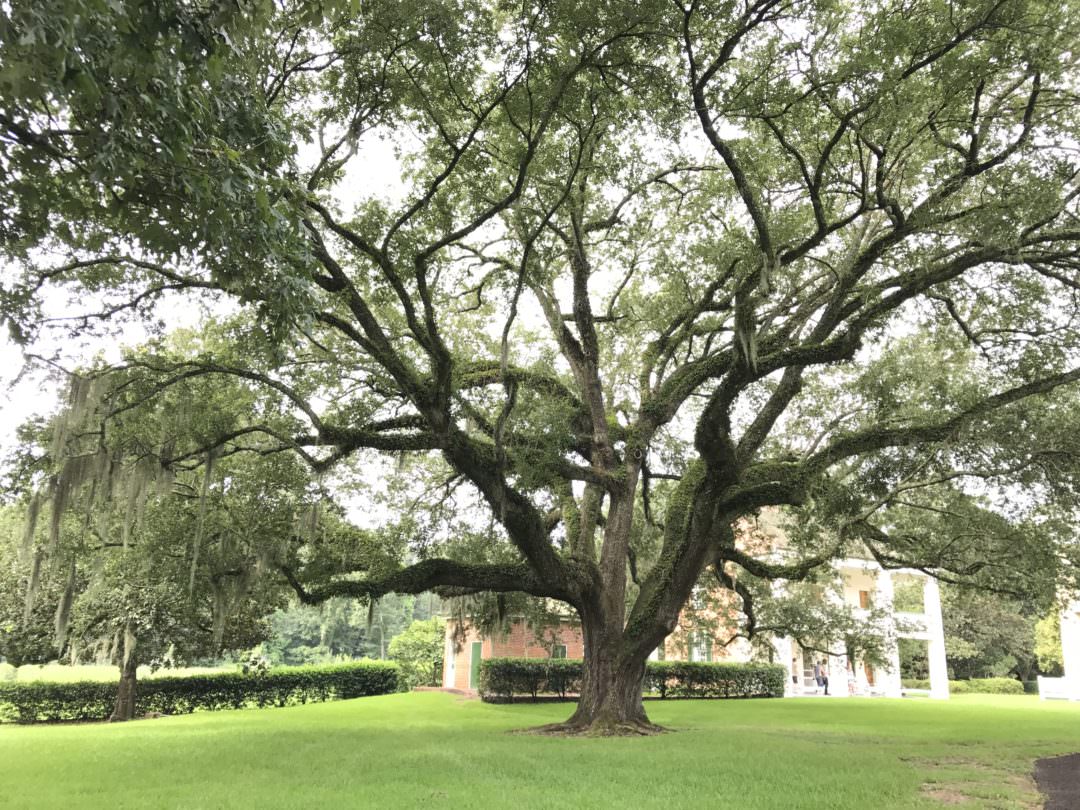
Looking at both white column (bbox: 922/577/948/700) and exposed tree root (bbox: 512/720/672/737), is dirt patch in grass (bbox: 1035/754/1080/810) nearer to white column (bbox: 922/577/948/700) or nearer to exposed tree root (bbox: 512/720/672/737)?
exposed tree root (bbox: 512/720/672/737)

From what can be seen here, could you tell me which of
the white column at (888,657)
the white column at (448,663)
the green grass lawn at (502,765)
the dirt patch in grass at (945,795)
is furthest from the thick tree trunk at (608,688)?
the white column at (448,663)

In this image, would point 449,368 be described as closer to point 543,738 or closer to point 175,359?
point 175,359

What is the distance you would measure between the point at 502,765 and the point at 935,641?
27.5 meters

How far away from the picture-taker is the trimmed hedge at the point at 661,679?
21.2 meters

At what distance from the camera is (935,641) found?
29.3m

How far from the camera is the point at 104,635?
15.7 meters

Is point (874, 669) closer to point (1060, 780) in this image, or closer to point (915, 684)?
point (915, 684)

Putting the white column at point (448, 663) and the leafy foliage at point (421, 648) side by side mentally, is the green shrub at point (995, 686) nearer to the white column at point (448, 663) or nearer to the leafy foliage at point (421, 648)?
the white column at point (448, 663)

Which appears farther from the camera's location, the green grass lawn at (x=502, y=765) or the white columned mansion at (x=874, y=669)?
the white columned mansion at (x=874, y=669)

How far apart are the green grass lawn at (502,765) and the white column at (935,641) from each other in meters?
15.3

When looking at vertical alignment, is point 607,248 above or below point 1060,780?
above

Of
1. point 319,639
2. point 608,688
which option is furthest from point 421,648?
point 319,639

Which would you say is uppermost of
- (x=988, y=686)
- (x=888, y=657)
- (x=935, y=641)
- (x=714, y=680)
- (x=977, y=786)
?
(x=977, y=786)

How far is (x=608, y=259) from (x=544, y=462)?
551 cm
